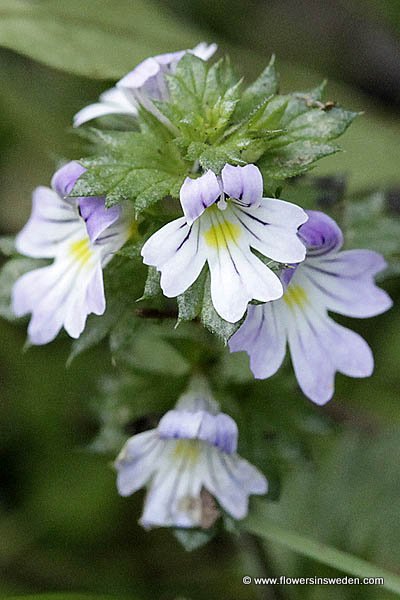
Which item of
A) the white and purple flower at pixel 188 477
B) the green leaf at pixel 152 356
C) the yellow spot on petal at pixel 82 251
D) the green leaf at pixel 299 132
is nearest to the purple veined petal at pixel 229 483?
the white and purple flower at pixel 188 477

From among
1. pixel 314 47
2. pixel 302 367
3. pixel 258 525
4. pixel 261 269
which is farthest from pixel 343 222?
pixel 314 47

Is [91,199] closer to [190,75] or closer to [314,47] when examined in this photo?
[190,75]

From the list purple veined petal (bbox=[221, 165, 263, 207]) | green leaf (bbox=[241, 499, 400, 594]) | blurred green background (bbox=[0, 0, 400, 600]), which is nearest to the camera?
purple veined petal (bbox=[221, 165, 263, 207])

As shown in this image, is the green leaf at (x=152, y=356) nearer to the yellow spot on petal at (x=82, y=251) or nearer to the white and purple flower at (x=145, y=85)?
the yellow spot on petal at (x=82, y=251)

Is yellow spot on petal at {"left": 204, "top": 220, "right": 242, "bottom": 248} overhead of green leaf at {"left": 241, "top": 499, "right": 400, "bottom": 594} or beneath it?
overhead

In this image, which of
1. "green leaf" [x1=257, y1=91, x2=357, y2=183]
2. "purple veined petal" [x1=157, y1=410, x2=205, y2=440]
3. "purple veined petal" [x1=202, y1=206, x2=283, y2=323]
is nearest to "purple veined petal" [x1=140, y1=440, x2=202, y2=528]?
"purple veined petal" [x1=157, y1=410, x2=205, y2=440]

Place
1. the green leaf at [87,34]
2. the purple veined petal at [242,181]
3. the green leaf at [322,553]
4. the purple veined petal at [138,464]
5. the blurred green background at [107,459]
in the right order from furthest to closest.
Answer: the blurred green background at [107,459] < the green leaf at [87,34] < the green leaf at [322,553] < the purple veined petal at [138,464] < the purple veined petal at [242,181]

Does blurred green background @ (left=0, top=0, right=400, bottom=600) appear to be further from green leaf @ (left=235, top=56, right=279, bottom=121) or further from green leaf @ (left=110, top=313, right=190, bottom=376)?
green leaf @ (left=235, top=56, right=279, bottom=121)

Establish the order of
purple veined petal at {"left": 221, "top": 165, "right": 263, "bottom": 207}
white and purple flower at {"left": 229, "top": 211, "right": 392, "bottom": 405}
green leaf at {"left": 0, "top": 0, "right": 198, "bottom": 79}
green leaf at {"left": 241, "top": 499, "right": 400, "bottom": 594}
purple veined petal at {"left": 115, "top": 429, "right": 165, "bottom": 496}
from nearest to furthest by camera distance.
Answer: purple veined petal at {"left": 221, "top": 165, "right": 263, "bottom": 207}, white and purple flower at {"left": 229, "top": 211, "right": 392, "bottom": 405}, purple veined petal at {"left": 115, "top": 429, "right": 165, "bottom": 496}, green leaf at {"left": 241, "top": 499, "right": 400, "bottom": 594}, green leaf at {"left": 0, "top": 0, "right": 198, "bottom": 79}
